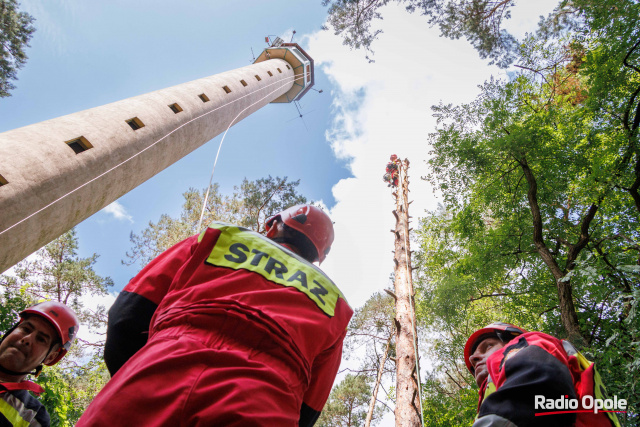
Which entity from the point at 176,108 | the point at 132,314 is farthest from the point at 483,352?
the point at 176,108

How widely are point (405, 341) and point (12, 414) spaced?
265 inches

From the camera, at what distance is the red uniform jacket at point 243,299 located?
1.31 metres

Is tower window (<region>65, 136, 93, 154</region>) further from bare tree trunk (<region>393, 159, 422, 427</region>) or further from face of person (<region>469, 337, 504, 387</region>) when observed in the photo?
bare tree trunk (<region>393, 159, 422, 427</region>)

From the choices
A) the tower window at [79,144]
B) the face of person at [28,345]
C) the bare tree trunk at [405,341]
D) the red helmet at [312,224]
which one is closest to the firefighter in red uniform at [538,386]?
the red helmet at [312,224]

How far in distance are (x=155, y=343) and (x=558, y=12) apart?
12.8 m

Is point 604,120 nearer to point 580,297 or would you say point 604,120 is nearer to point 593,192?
point 593,192

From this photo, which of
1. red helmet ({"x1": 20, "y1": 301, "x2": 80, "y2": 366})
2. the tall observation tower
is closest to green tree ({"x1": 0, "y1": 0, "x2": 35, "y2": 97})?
the tall observation tower

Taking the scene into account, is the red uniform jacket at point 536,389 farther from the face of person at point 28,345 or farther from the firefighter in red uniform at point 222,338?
the face of person at point 28,345

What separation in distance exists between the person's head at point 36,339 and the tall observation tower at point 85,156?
2.11ft

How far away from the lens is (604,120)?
7.61m

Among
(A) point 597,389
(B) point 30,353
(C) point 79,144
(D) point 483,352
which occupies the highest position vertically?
(C) point 79,144

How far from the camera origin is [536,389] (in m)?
1.53

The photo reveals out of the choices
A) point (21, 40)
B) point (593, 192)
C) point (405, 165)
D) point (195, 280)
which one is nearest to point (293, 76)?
point (405, 165)

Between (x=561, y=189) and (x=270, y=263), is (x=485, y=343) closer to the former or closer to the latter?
(x=270, y=263)
